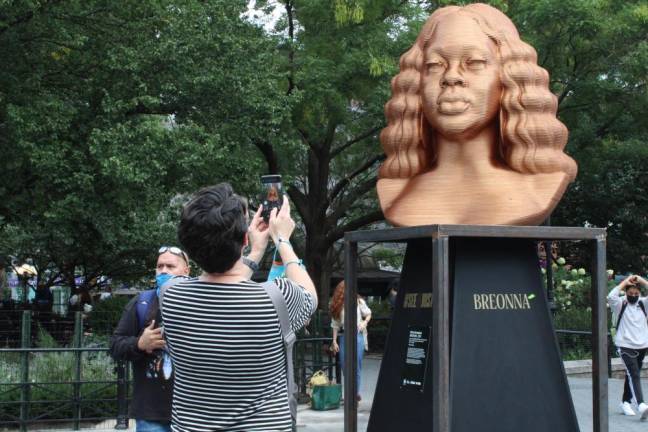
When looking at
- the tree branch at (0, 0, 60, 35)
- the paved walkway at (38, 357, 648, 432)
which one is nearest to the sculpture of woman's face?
the paved walkway at (38, 357, 648, 432)

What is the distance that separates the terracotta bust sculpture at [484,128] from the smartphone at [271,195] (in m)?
2.44

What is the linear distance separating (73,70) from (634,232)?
1758 centimetres

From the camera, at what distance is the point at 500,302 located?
566 cm

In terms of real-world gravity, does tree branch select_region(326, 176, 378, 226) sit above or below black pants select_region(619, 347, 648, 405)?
above

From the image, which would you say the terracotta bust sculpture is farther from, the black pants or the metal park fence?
the metal park fence

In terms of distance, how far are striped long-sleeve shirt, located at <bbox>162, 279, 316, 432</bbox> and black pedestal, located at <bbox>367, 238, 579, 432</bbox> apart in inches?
98.3

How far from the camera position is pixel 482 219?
5863 mm

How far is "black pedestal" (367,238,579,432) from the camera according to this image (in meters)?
5.46

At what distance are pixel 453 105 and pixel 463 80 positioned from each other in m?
0.19

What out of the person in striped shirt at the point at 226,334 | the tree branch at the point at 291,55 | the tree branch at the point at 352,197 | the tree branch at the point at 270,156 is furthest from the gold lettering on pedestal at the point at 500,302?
the tree branch at the point at 352,197

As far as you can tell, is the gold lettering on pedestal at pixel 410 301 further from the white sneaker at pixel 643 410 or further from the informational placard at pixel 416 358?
the white sneaker at pixel 643 410

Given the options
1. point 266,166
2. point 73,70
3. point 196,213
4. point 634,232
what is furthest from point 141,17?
point 634,232

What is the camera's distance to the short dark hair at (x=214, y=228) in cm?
310

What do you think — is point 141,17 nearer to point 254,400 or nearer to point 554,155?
point 554,155
